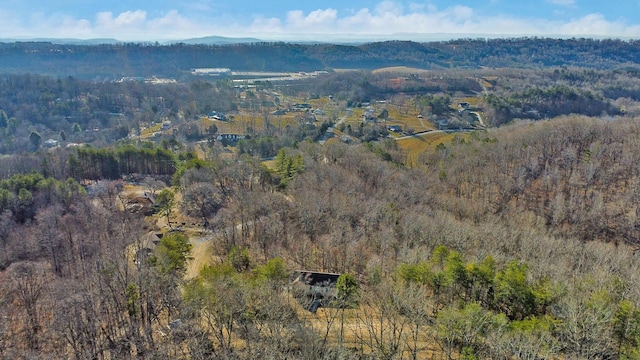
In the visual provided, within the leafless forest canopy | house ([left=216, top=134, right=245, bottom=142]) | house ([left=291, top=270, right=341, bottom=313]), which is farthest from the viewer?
house ([left=216, top=134, right=245, bottom=142])

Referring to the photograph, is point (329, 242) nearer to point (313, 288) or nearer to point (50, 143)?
point (313, 288)

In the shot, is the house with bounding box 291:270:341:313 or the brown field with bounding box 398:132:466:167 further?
the brown field with bounding box 398:132:466:167

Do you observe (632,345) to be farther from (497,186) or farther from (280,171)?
(280,171)

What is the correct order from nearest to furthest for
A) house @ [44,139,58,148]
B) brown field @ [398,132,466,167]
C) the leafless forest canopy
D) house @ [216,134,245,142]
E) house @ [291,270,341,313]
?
the leafless forest canopy < house @ [291,270,341,313] < brown field @ [398,132,466,167] < house @ [216,134,245,142] < house @ [44,139,58,148]

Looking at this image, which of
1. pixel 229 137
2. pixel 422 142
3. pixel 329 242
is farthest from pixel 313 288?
pixel 229 137

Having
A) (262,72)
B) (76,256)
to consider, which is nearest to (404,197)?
(76,256)

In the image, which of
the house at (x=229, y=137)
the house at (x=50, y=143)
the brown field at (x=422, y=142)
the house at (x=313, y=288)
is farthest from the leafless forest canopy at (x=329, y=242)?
the house at (x=50, y=143)

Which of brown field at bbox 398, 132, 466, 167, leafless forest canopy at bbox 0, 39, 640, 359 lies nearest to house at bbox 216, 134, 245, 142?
leafless forest canopy at bbox 0, 39, 640, 359

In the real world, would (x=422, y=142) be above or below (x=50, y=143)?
above

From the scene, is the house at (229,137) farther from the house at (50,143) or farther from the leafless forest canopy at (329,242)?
the house at (50,143)

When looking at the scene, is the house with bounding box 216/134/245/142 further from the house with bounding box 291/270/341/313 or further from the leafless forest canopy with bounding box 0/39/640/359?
the house with bounding box 291/270/341/313
